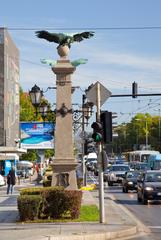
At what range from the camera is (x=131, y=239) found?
1669 centimetres

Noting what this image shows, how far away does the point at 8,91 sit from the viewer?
90938 millimetres

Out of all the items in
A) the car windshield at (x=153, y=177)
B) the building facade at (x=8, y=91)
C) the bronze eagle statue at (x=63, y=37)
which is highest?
the building facade at (x=8, y=91)

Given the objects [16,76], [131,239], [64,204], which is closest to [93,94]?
[64,204]

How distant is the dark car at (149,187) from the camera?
31453mm

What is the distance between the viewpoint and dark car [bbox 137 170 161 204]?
3145cm

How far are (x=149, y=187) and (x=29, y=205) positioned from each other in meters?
13.1

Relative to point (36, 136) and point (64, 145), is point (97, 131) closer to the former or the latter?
point (64, 145)

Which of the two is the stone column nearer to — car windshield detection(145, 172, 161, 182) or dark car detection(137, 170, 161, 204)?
dark car detection(137, 170, 161, 204)

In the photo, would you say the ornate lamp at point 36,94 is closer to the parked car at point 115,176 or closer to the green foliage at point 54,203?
the green foliage at point 54,203

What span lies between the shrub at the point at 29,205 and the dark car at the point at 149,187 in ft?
41.7

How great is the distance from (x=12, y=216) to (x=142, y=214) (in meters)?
5.84

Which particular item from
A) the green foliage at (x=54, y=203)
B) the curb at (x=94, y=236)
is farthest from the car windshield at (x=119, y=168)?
the curb at (x=94, y=236)

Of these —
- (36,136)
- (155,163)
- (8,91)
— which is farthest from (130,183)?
(8,91)

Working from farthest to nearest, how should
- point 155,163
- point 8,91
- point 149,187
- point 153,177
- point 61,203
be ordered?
point 8,91
point 155,163
point 153,177
point 149,187
point 61,203
